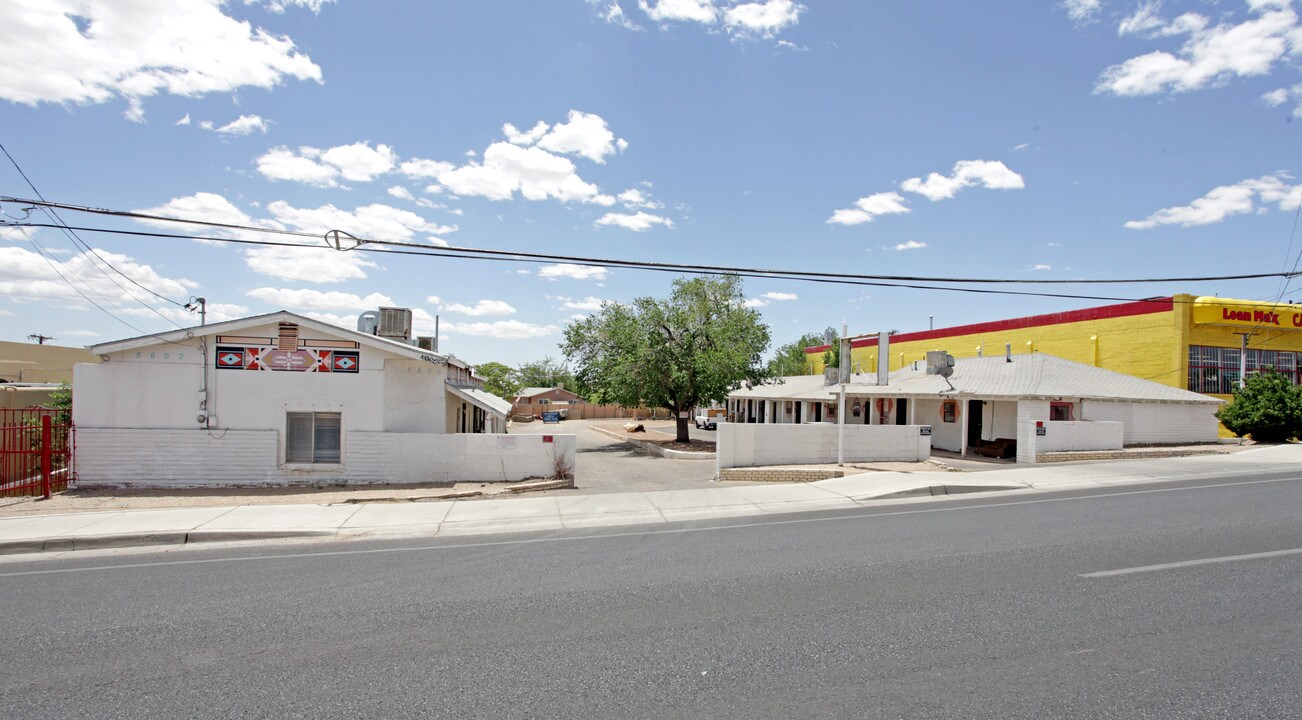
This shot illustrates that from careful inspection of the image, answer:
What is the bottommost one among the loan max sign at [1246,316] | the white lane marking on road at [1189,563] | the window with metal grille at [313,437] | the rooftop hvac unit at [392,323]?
the white lane marking on road at [1189,563]

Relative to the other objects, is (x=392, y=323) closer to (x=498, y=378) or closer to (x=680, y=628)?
(x=680, y=628)

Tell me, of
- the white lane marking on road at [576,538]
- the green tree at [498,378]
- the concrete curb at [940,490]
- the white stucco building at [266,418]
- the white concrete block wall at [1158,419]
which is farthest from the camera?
the green tree at [498,378]

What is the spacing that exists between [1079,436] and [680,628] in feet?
66.7

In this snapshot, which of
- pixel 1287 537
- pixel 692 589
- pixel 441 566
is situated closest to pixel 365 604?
pixel 441 566

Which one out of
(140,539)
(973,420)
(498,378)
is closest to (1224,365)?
(973,420)

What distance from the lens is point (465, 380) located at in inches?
1013

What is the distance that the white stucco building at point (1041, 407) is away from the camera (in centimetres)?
2170

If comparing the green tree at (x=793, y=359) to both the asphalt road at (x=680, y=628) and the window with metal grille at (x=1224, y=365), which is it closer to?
the window with metal grille at (x=1224, y=365)

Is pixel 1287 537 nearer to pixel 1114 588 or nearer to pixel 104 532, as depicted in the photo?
pixel 1114 588

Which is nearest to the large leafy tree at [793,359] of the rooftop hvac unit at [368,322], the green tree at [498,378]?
the green tree at [498,378]

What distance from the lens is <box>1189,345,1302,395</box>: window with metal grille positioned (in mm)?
30391

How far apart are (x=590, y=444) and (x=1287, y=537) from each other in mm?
31410

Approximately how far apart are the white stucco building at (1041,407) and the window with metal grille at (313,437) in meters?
16.5

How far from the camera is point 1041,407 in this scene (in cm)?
2222
